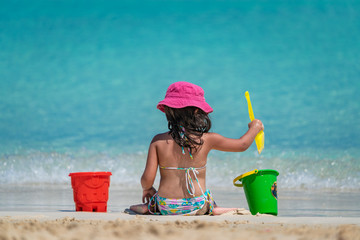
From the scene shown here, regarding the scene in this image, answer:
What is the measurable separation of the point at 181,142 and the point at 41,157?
699 cm

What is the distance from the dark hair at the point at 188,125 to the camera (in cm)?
307

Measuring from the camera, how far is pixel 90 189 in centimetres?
334

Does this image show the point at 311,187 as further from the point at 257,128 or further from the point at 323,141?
the point at 323,141

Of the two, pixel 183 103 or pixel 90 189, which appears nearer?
pixel 183 103

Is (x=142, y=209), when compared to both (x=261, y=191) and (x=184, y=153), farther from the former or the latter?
(x=261, y=191)

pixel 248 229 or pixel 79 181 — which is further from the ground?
pixel 79 181

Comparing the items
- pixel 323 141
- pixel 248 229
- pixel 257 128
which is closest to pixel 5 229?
pixel 248 229

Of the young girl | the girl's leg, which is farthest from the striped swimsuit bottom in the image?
the girl's leg

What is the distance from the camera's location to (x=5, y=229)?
7.16 ft

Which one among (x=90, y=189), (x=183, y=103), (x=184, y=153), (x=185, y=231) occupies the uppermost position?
(x=183, y=103)

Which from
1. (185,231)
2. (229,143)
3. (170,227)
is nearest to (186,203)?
(229,143)

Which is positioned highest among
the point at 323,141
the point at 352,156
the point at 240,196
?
the point at 323,141

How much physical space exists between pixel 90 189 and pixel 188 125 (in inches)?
34.5

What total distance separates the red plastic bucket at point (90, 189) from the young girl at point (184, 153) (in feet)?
1.25
